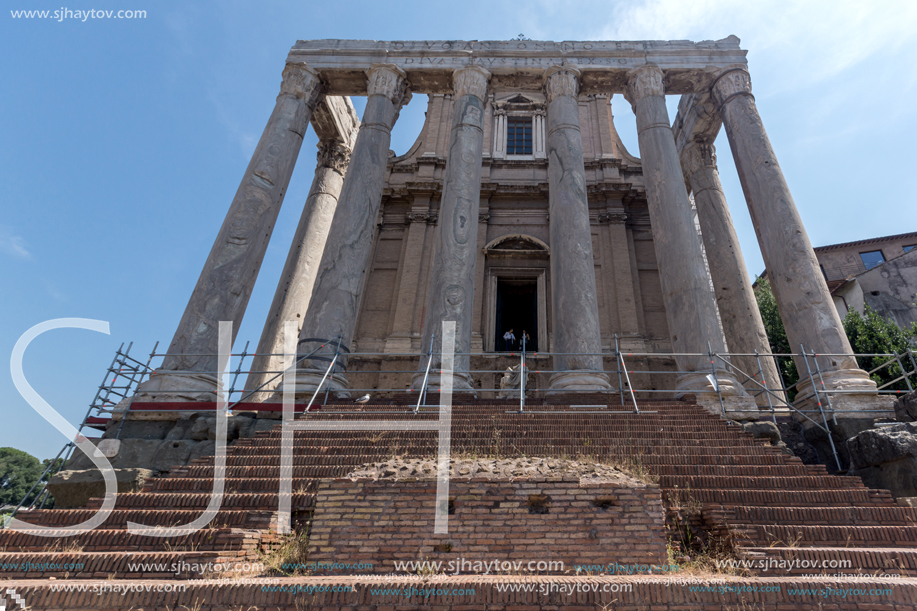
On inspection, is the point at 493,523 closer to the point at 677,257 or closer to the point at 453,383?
the point at 453,383

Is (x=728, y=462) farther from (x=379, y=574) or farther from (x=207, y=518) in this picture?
(x=207, y=518)

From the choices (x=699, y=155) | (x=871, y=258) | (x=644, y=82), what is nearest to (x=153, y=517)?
(x=644, y=82)

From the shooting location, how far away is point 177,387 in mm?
10391

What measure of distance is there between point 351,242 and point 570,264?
5.69 m

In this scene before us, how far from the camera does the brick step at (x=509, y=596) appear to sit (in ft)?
11.8

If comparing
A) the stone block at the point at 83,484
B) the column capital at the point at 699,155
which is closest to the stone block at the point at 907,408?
the column capital at the point at 699,155

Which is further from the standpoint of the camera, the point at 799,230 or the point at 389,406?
the point at 799,230

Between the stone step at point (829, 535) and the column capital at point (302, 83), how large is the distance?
16.0m

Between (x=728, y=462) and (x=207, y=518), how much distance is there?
653cm

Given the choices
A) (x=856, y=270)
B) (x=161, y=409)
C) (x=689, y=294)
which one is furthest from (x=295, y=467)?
(x=856, y=270)

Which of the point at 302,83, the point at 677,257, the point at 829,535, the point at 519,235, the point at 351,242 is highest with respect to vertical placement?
the point at 302,83

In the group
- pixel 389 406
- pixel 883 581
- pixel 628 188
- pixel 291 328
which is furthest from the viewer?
pixel 628 188

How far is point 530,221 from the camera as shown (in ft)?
68.0

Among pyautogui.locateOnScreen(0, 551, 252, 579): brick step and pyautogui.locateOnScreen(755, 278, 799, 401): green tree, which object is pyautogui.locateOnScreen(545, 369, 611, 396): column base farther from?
pyautogui.locateOnScreen(755, 278, 799, 401): green tree
